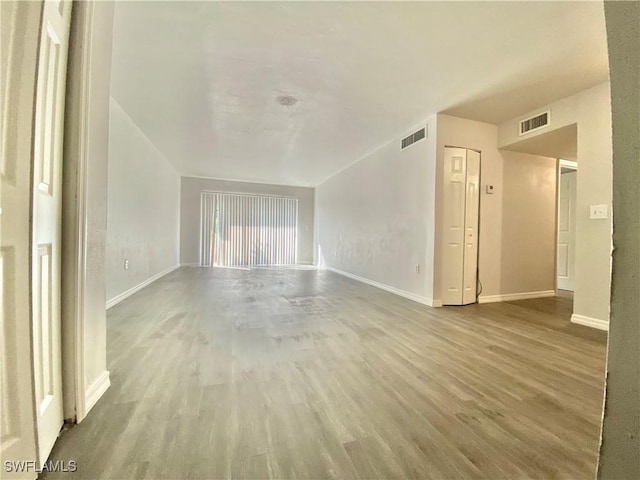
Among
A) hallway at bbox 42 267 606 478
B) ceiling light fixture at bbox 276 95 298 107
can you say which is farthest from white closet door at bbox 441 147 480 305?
ceiling light fixture at bbox 276 95 298 107

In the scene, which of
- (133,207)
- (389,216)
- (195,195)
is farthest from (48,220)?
(195,195)

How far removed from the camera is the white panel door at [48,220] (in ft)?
2.94

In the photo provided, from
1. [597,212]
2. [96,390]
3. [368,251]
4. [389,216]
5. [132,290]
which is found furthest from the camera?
[368,251]

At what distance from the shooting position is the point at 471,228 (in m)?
3.53

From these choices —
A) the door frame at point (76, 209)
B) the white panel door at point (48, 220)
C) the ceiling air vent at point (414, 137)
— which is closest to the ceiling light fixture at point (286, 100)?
the ceiling air vent at point (414, 137)

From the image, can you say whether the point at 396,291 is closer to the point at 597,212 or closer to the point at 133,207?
the point at 597,212

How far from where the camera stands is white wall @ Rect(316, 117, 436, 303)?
11.6 feet

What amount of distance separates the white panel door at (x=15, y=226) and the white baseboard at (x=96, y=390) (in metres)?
0.39

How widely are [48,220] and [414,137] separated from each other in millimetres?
3904

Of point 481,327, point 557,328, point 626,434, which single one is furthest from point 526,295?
point 626,434

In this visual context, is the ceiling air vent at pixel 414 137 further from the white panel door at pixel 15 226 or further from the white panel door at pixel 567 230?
the white panel door at pixel 15 226

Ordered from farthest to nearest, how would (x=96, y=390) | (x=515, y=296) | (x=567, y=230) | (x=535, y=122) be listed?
1. (x=567, y=230)
2. (x=515, y=296)
3. (x=535, y=122)
4. (x=96, y=390)

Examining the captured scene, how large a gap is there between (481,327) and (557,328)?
75cm

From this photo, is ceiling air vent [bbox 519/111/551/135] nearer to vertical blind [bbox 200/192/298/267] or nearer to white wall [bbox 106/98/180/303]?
white wall [bbox 106/98/180/303]
